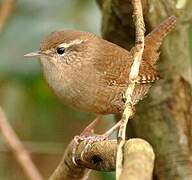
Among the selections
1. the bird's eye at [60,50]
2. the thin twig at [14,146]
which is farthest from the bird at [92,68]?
the thin twig at [14,146]

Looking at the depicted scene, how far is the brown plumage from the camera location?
11.3 feet

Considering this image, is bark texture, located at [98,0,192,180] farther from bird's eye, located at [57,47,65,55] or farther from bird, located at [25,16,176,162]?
bird's eye, located at [57,47,65,55]

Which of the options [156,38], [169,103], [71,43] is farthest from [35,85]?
[169,103]

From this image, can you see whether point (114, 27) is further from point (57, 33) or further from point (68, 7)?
point (68, 7)

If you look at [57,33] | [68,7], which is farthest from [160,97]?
[68,7]

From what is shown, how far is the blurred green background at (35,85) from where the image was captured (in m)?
4.24

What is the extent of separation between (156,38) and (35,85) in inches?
44.1

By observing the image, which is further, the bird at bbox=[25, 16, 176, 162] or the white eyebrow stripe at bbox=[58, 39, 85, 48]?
the white eyebrow stripe at bbox=[58, 39, 85, 48]

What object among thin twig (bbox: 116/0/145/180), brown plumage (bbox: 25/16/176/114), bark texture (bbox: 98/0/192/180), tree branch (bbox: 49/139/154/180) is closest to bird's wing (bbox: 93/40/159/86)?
brown plumage (bbox: 25/16/176/114)

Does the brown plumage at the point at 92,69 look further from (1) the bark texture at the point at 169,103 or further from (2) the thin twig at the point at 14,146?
(2) the thin twig at the point at 14,146

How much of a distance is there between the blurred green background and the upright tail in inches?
29.1

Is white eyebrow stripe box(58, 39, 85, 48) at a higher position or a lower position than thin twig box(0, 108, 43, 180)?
higher

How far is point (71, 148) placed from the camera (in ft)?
9.45

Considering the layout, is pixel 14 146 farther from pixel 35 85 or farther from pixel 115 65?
pixel 35 85
